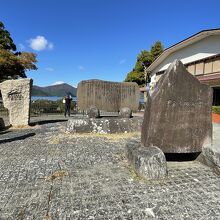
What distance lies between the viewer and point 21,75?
22.4m

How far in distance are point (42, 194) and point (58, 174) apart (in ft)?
2.52

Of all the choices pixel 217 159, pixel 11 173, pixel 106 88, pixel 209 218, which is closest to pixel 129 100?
pixel 106 88

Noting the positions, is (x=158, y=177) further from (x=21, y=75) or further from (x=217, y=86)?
(x=21, y=75)

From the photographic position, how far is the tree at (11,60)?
62.1ft

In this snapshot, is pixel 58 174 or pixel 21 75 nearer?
pixel 58 174

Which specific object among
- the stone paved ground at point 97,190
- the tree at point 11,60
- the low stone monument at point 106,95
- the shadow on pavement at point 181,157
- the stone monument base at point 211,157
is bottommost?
the stone paved ground at point 97,190

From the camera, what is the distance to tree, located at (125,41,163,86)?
3369 cm

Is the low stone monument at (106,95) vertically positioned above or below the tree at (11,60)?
below

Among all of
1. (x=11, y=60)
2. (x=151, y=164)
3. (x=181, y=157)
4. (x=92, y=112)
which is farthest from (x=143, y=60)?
(x=151, y=164)

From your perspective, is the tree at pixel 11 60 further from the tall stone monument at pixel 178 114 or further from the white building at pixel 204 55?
the tall stone monument at pixel 178 114

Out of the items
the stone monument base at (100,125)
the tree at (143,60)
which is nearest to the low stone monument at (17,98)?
the stone monument base at (100,125)

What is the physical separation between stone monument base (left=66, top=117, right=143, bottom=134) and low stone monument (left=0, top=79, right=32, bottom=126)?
→ 3.21 meters

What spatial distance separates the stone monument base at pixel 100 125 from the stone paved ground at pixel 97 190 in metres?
2.98

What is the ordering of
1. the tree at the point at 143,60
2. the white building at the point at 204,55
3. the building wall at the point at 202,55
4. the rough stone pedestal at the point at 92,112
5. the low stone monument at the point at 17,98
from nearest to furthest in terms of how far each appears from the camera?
the rough stone pedestal at the point at 92,112
the low stone monument at the point at 17,98
the white building at the point at 204,55
the building wall at the point at 202,55
the tree at the point at 143,60
